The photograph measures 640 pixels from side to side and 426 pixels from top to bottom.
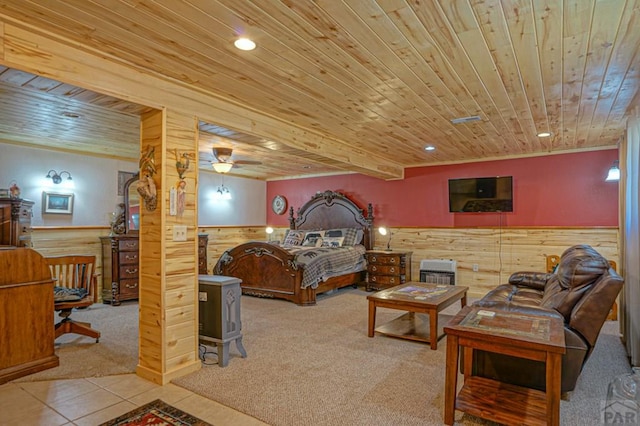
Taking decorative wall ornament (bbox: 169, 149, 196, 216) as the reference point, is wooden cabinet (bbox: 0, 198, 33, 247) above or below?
below

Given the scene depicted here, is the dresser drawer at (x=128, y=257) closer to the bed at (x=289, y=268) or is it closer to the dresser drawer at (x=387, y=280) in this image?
the bed at (x=289, y=268)

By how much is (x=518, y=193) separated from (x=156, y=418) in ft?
18.7

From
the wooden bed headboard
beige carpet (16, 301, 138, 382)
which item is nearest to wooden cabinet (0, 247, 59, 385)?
beige carpet (16, 301, 138, 382)

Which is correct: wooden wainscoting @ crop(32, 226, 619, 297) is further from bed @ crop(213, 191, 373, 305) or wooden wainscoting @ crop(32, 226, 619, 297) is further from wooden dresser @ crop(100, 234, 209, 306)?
bed @ crop(213, 191, 373, 305)

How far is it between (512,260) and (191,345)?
5.00 m

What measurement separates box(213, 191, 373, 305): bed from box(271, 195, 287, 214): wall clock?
4.83 ft


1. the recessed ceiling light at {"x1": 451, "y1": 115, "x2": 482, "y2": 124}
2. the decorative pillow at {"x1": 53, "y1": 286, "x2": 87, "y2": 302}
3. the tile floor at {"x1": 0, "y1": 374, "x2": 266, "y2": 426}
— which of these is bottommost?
the tile floor at {"x1": 0, "y1": 374, "x2": 266, "y2": 426}

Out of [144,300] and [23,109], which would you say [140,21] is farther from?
[23,109]

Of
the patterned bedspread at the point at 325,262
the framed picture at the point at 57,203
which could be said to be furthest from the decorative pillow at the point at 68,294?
the patterned bedspread at the point at 325,262

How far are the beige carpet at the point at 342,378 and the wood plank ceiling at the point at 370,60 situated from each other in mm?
2063

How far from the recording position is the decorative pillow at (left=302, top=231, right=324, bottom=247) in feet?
23.5

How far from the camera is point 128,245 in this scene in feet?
18.2

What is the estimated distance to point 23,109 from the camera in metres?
3.55

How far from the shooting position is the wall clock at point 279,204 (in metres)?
8.55
